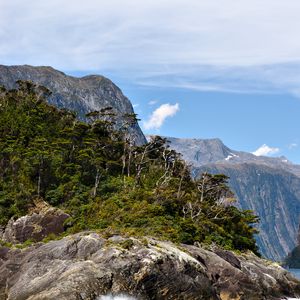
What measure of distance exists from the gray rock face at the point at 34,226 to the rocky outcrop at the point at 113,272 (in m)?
10.4

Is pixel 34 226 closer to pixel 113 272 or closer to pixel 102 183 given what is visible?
pixel 102 183

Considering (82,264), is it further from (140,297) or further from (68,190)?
(68,190)

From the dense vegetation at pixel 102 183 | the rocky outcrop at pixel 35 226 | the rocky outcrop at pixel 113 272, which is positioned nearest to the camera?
the rocky outcrop at pixel 113 272

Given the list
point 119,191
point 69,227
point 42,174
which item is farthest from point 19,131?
point 69,227

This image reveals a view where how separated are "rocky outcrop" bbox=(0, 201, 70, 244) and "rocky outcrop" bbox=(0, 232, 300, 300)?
1036 cm

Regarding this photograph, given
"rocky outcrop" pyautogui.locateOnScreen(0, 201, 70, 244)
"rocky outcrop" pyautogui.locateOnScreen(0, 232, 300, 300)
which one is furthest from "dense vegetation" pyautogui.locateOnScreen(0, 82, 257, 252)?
"rocky outcrop" pyautogui.locateOnScreen(0, 232, 300, 300)

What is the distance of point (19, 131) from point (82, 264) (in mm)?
45675

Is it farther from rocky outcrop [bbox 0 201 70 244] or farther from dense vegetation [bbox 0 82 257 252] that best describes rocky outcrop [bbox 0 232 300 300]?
rocky outcrop [bbox 0 201 70 244]

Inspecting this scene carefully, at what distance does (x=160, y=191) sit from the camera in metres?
68.9

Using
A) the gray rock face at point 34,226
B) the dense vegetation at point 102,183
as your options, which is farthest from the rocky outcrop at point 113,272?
the gray rock face at point 34,226

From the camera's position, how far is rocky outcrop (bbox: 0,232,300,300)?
117ft

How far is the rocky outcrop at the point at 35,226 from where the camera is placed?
5847 cm

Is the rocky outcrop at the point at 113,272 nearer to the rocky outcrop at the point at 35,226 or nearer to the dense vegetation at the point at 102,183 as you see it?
the dense vegetation at the point at 102,183

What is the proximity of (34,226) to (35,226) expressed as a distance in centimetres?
12
